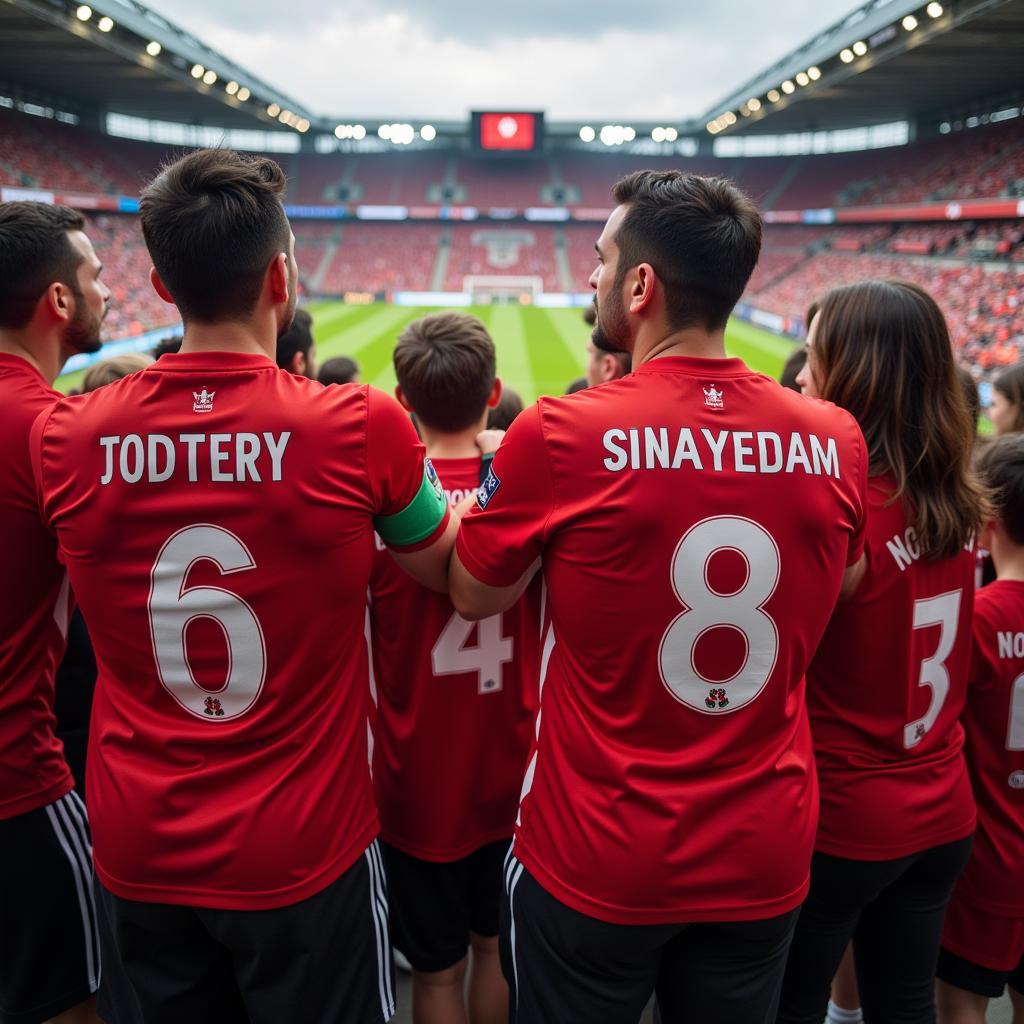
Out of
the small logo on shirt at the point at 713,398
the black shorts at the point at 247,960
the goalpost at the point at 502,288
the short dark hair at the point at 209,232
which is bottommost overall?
the black shorts at the point at 247,960

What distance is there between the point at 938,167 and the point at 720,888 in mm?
46531

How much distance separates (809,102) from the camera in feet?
128

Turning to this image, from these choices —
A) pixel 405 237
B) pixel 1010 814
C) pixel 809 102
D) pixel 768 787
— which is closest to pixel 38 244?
pixel 768 787

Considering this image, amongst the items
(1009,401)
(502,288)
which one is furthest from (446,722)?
(502,288)

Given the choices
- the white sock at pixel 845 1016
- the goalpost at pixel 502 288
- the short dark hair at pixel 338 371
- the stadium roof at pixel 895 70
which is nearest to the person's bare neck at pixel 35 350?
the white sock at pixel 845 1016

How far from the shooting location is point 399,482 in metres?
1.81

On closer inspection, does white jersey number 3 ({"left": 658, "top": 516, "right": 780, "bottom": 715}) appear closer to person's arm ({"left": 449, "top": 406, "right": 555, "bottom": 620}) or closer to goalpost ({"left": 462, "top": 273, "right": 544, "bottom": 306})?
person's arm ({"left": 449, "top": 406, "right": 555, "bottom": 620})

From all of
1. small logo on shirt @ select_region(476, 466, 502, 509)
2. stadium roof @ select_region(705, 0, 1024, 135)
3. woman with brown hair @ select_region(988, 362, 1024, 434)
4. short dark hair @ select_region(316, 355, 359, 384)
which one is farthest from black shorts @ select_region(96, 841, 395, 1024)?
stadium roof @ select_region(705, 0, 1024, 135)

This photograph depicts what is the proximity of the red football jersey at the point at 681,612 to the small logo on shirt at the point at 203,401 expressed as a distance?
61 cm

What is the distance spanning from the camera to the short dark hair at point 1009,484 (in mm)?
2418

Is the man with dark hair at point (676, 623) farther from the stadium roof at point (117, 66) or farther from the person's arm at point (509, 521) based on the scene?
the stadium roof at point (117, 66)

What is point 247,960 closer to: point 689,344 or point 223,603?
point 223,603

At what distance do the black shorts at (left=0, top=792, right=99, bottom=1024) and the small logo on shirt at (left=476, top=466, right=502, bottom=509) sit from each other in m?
1.55

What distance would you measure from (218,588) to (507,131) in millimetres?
59622
